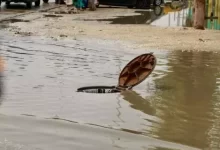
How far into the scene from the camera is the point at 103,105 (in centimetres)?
784

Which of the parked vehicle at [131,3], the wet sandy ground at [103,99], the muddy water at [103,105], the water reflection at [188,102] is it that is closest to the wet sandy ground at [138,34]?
the wet sandy ground at [103,99]

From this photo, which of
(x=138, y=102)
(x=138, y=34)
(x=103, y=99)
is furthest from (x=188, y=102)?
(x=138, y=34)

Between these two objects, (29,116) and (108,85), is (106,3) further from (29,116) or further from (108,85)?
(29,116)

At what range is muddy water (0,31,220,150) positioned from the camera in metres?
6.09

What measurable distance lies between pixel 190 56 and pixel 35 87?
5.43 m

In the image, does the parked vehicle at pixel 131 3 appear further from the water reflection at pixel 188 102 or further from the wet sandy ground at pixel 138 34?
the water reflection at pixel 188 102

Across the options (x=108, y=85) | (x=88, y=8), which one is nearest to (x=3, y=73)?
(x=108, y=85)

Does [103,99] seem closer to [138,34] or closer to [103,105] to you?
[103,105]

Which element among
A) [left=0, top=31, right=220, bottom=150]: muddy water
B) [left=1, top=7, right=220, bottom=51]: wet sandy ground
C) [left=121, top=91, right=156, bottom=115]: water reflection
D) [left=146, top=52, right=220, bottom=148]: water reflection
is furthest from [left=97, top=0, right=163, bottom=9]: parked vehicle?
[left=121, top=91, right=156, bottom=115]: water reflection

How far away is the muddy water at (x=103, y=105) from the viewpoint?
6.09 meters

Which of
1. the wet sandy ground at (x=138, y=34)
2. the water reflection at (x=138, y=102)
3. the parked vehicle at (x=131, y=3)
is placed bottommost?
the water reflection at (x=138, y=102)

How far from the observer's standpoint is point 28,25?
67.8 ft

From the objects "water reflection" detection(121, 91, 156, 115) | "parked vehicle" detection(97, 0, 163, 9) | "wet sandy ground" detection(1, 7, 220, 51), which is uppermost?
"parked vehicle" detection(97, 0, 163, 9)

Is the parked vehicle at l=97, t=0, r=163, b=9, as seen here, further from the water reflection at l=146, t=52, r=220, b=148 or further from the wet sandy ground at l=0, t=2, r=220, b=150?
the water reflection at l=146, t=52, r=220, b=148
